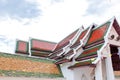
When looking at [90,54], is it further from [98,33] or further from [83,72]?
[98,33]

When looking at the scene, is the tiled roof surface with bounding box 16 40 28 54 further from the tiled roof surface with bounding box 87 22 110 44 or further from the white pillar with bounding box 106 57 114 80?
the white pillar with bounding box 106 57 114 80

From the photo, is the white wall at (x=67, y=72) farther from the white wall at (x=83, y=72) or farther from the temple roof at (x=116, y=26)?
the temple roof at (x=116, y=26)

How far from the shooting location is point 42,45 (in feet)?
52.4

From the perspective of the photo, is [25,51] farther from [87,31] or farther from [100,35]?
[100,35]

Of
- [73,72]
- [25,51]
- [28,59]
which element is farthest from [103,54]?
[25,51]

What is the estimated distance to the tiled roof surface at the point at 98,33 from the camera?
35.7 ft

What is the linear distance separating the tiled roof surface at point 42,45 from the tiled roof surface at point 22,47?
75 cm

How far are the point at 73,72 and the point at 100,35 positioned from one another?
3.00 m

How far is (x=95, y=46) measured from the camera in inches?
425

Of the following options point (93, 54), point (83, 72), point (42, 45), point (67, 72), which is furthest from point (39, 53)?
point (93, 54)

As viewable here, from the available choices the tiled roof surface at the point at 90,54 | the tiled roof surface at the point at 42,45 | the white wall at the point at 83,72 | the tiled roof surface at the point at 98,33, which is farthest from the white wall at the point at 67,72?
the tiled roof surface at the point at 42,45

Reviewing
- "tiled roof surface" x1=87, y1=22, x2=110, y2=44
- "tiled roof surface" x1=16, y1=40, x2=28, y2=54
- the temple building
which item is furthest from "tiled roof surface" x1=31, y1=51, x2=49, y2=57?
"tiled roof surface" x1=87, y1=22, x2=110, y2=44

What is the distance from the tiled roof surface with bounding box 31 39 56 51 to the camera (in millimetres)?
15194

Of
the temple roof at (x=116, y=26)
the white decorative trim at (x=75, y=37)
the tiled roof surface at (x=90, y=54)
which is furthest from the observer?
the white decorative trim at (x=75, y=37)
